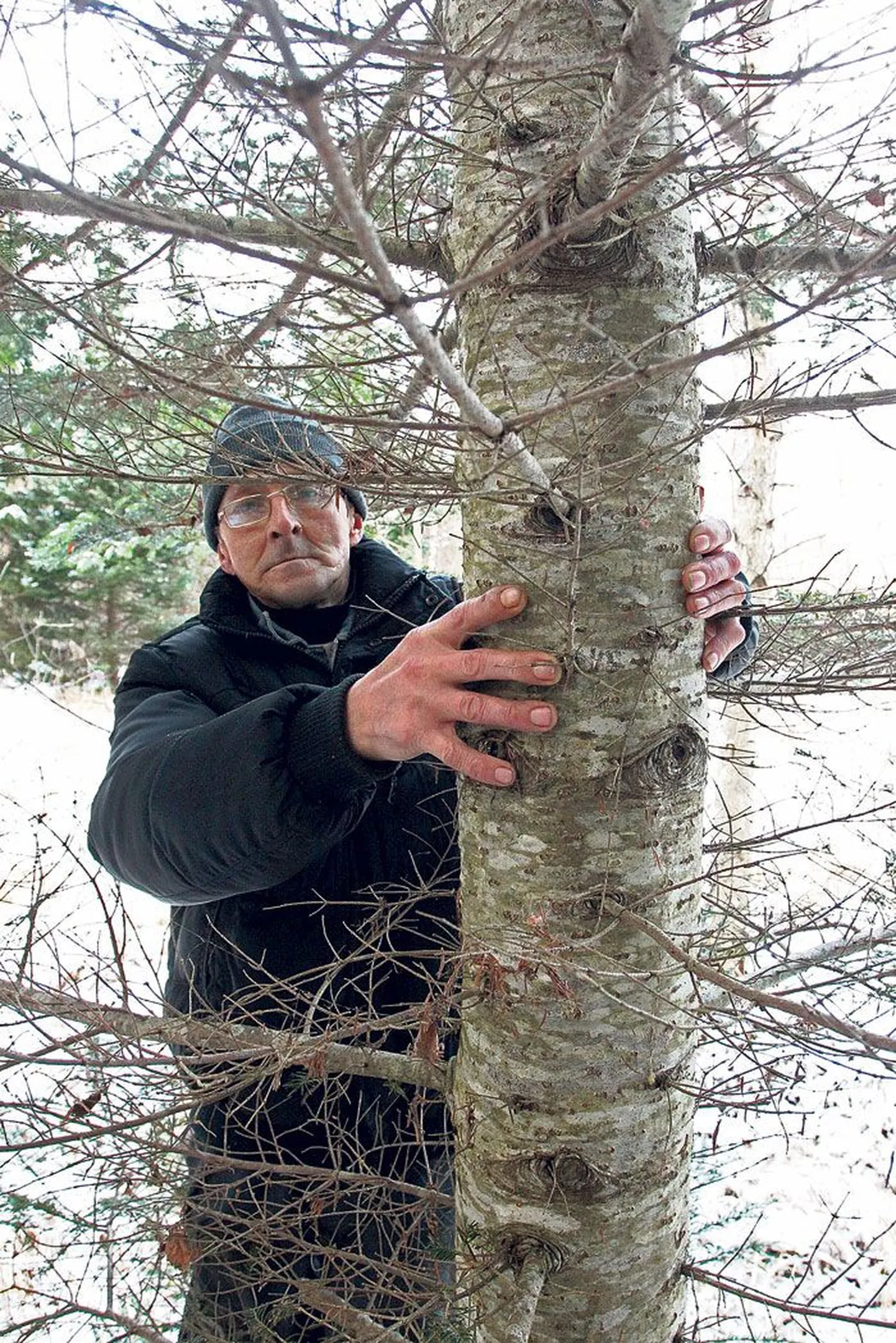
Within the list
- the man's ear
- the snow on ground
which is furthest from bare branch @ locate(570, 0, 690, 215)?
the man's ear

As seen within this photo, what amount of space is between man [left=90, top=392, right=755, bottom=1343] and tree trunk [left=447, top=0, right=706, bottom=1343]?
0.09m

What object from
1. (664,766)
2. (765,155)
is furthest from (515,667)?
(765,155)

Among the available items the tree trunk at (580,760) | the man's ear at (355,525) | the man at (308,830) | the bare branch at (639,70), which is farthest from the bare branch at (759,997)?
the man's ear at (355,525)

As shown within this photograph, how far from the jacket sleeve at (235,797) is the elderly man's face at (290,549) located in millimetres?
584

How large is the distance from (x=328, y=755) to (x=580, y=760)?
17.7 inches

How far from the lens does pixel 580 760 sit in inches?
56.1

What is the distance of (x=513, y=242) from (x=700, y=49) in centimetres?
38

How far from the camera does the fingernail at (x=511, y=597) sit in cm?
141

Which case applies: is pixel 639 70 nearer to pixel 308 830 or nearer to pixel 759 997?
pixel 759 997

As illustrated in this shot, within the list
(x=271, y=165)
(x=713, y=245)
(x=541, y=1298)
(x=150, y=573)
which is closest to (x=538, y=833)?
(x=541, y=1298)

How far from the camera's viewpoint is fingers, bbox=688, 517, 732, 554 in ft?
4.77

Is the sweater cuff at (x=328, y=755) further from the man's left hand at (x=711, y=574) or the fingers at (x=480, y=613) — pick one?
the man's left hand at (x=711, y=574)

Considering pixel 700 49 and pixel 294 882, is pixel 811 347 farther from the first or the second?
pixel 294 882

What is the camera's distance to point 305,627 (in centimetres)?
246
